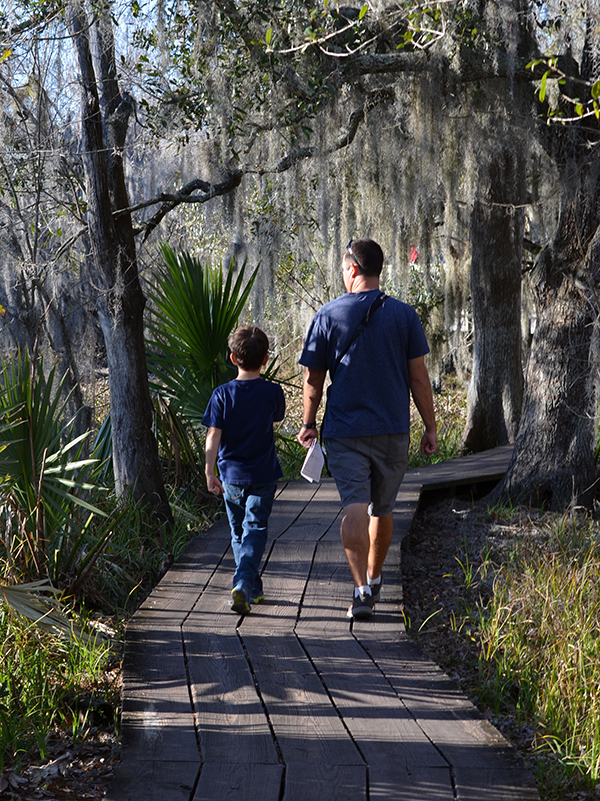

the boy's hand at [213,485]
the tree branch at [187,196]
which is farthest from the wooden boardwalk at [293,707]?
the tree branch at [187,196]

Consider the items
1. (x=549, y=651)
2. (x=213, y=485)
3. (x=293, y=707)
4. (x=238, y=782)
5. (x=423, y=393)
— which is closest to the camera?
(x=238, y=782)

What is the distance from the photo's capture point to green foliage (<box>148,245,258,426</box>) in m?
6.54

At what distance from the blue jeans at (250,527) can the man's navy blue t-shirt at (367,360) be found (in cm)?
53

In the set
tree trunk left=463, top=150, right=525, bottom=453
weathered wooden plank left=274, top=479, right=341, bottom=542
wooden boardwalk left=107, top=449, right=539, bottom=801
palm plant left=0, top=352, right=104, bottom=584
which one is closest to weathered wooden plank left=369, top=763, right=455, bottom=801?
wooden boardwalk left=107, top=449, right=539, bottom=801

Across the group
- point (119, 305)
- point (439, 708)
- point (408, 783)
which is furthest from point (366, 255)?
point (119, 305)

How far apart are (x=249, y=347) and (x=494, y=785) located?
93.1 inches

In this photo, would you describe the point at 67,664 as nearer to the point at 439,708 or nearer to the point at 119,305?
the point at 439,708

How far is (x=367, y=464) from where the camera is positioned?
3.77m

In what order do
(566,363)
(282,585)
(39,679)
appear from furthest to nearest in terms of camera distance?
(566,363) → (282,585) → (39,679)

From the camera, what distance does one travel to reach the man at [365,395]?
3723 mm

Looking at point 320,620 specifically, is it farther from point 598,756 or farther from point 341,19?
point 341,19

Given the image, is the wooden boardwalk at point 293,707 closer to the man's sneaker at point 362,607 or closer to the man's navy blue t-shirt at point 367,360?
the man's sneaker at point 362,607

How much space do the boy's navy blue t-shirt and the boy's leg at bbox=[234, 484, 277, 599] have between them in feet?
0.27

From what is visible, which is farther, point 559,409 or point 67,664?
point 559,409
